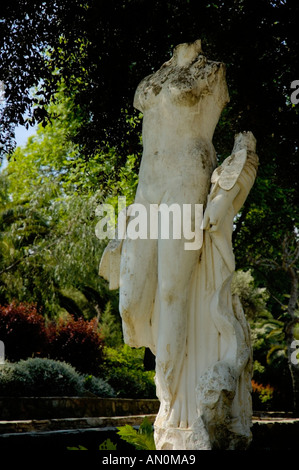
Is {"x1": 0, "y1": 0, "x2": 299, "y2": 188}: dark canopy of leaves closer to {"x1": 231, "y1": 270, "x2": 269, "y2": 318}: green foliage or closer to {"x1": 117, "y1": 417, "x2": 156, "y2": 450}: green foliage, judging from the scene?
{"x1": 117, "y1": 417, "x2": 156, "y2": 450}: green foliage

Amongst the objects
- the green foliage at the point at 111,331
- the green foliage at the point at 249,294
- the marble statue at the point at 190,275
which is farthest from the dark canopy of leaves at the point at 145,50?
the green foliage at the point at 249,294

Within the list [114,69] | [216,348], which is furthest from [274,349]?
[216,348]

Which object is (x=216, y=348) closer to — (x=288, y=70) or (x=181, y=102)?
(x=181, y=102)

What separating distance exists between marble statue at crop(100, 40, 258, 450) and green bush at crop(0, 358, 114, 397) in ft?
14.8

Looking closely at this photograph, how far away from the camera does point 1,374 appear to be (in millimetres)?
8586

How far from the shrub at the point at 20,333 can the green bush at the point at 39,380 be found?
6.63 ft

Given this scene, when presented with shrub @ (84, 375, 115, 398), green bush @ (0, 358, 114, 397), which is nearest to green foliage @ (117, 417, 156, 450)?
green bush @ (0, 358, 114, 397)

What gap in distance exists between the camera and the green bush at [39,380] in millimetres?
8703

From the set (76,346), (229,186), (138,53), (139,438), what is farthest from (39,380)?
(229,186)

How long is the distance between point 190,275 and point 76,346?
334 inches

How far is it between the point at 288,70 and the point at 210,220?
256cm

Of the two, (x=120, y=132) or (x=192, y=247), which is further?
(x=120, y=132)

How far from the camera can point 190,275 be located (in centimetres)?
456

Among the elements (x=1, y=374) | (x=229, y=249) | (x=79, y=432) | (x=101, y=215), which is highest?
(x=101, y=215)
